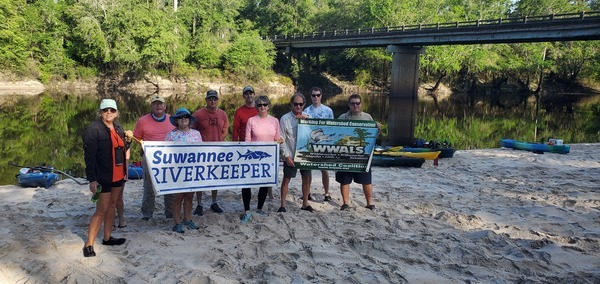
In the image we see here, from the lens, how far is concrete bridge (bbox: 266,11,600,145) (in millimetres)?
32250

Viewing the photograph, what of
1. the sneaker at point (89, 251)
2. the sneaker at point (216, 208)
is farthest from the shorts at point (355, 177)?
the sneaker at point (89, 251)

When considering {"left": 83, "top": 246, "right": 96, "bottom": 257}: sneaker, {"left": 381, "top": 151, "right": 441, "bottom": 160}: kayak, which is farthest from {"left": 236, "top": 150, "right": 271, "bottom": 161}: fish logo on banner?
{"left": 381, "top": 151, "right": 441, "bottom": 160}: kayak

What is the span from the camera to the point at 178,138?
5.69 metres

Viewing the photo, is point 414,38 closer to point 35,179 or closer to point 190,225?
point 35,179

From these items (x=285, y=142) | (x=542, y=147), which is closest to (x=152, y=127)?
(x=285, y=142)

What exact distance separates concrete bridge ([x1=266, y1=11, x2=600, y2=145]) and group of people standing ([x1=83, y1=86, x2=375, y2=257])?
12986 millimetres

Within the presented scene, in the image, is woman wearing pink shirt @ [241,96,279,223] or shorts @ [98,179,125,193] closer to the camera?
shorts @ [98,179,125,193]

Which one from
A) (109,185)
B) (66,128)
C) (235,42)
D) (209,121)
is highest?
(235,42)

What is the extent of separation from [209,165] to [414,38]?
43.9 metres

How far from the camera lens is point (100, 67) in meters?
49.6

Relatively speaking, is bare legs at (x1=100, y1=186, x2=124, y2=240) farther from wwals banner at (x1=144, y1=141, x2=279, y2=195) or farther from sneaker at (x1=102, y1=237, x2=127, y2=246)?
wwals banner at (x1=144, y1=141, x2=279, y2=195)

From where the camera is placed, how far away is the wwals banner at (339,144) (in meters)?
6.82

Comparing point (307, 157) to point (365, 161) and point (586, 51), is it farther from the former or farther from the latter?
point (586, 51)

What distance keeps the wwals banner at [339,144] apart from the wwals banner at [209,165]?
0.73 meters
